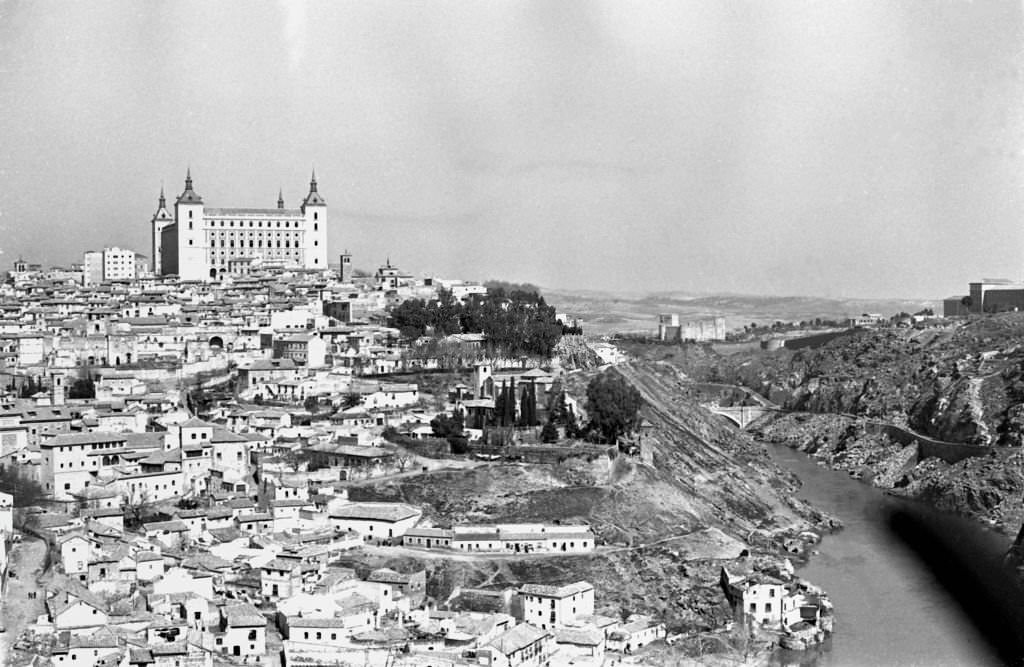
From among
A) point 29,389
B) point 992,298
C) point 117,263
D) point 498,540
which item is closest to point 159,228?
point 117,263

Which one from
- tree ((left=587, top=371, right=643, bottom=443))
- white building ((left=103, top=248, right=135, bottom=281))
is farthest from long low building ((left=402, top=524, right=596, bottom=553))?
white building ((left=103, top=248, right=135, bottom=281))

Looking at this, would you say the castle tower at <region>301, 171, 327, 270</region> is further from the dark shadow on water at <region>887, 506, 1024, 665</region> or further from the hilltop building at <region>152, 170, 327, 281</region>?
the dark shadow on water at <region>887, 506, 1024, 665</region>

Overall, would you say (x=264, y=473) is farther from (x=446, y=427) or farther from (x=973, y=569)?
(x=973, y=569)

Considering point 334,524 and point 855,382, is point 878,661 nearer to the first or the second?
point 334,524

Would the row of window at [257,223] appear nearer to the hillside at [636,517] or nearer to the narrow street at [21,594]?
the hillside at [636,517]

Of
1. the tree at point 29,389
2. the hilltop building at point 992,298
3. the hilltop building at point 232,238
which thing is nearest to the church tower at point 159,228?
the hilltop building at point 232,238

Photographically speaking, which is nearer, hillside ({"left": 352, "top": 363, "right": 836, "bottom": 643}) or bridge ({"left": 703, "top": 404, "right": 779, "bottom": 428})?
hillside ({"left": 352, "top": 363, "right": 836, "bottom": 643})

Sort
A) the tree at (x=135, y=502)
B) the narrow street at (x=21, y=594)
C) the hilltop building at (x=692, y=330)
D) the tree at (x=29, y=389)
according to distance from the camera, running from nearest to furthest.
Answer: the narrow street at (x=21, y=594), the tree at (x=135, y=502), the tree at (x=29, y=389), the hilltop building at (x=692, y=330)
